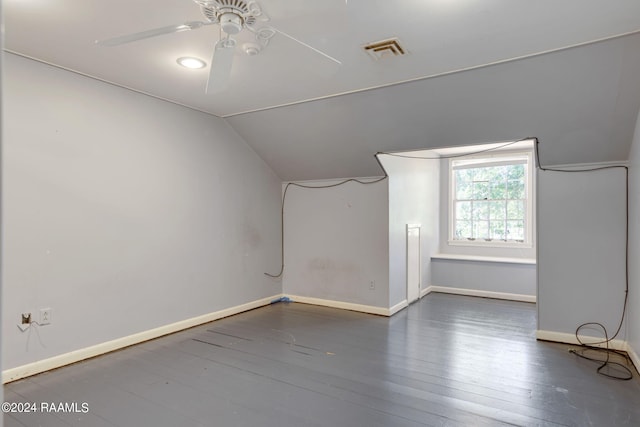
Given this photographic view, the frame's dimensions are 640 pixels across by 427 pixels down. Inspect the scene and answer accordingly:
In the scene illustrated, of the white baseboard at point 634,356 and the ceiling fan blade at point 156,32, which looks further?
the white baseboard at point 634,356

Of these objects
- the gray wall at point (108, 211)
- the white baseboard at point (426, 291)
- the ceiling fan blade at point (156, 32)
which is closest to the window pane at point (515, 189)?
the white baseboard at point (426, 291)

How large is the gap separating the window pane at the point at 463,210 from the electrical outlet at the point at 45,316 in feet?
18.7

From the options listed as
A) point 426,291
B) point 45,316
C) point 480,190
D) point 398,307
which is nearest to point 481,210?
point 480,190

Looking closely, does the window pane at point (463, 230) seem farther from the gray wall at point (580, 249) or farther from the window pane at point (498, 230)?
the gray wall at point (580, 249)

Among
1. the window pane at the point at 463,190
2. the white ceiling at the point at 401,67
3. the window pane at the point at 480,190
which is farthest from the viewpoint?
the window pane at the point at 463,190

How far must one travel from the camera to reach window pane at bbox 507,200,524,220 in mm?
5970

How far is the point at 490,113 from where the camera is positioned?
338 cm

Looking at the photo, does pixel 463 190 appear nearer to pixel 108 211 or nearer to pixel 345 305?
pixel 345 305

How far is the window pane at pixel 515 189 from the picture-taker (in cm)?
596

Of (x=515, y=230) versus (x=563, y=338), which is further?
(x=515, y=230)

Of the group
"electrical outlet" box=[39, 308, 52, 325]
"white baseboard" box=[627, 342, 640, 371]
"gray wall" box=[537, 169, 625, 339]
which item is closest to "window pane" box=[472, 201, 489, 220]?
"gray wall" box=[537, 169, 625, 339]

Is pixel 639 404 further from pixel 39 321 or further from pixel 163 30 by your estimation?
pixel 39 321

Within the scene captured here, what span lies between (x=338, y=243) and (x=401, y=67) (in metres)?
2.66

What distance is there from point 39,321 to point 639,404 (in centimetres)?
428
